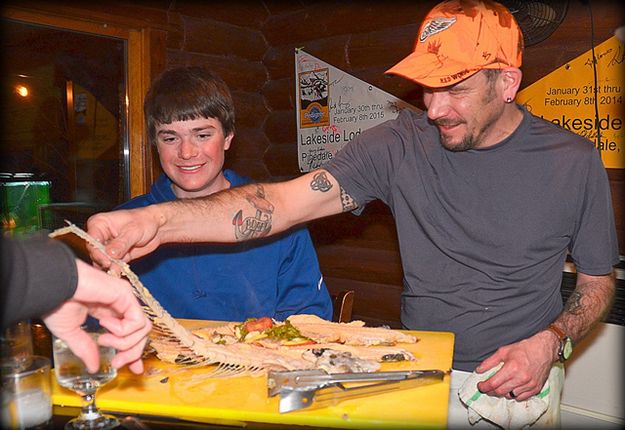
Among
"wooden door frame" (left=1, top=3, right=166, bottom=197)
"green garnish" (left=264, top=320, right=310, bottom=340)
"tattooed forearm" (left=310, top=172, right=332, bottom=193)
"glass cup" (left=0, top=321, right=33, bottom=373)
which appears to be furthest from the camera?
"wooden door frame" (left=1, top=3, right=166, bottom=197)

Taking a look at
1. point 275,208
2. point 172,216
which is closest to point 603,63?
point 275,208

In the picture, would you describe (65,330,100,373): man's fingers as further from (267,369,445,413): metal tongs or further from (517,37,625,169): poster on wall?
(517,37,625,169): poster on wall

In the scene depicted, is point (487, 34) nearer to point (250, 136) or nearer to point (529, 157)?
point (529, 157)

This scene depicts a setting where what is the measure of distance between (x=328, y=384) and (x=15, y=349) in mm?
659

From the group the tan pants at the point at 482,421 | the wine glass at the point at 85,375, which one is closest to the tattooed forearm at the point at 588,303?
the tan pants at the point at 482,421

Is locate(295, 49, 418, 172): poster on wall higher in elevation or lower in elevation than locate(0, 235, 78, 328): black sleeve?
higher

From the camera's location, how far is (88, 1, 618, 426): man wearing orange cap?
1892mm

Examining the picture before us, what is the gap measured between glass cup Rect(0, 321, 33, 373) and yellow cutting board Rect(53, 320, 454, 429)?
0.37 ft

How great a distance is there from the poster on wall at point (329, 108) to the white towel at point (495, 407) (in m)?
2.43

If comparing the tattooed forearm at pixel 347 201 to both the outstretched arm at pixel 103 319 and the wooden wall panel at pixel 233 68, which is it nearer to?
the outstretched arm at pixel 103 319

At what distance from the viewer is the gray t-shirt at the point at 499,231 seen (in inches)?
74.7

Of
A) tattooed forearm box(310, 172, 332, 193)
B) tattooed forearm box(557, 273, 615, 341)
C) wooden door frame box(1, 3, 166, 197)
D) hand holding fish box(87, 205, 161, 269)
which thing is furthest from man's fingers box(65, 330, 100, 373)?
wooden door frame box(1, 3, 166, 197)

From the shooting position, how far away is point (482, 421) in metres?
1.58

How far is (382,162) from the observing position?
2.07 m
